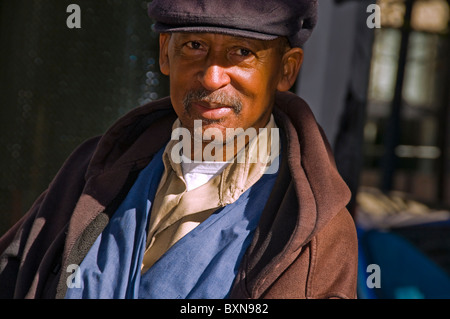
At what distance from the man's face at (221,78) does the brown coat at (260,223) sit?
17 cm

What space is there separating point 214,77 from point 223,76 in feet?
0.11

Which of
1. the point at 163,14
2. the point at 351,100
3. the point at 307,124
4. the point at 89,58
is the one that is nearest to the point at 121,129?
the point at 163,14

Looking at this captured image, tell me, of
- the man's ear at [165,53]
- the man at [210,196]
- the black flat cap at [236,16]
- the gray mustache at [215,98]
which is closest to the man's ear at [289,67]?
the man at [210,196]

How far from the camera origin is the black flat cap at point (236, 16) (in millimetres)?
1521

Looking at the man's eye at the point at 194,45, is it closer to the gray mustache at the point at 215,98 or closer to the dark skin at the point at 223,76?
the dark skin at the point at 223,76

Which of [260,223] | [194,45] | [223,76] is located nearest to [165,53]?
[194,45]

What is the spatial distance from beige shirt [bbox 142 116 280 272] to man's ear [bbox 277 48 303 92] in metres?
0.14

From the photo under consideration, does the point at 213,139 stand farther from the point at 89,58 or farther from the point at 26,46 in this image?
the point at 26,46

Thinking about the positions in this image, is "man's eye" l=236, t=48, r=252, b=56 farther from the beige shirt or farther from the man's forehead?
the beige shirt

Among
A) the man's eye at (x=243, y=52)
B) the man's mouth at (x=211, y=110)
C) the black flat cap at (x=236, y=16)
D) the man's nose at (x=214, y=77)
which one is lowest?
the man's mouth at (x=211, y=110)

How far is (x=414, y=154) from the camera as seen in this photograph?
1470 centimetres

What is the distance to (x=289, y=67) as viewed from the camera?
179 cm

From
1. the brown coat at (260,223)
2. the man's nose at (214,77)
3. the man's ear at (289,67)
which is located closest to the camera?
the brown coat at (260,223)

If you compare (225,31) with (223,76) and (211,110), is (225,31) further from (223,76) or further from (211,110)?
(211,110)
